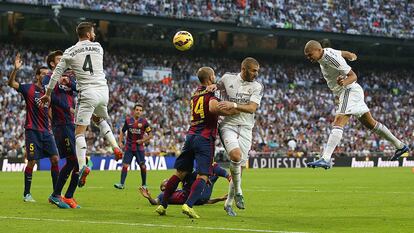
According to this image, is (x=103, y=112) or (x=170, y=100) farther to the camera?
(x=170, y=100)

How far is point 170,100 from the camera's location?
47969 mm

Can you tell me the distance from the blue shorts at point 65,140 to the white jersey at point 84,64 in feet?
3.74

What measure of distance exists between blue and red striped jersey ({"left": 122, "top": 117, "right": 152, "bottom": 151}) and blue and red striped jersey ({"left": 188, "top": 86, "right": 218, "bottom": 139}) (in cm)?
1047

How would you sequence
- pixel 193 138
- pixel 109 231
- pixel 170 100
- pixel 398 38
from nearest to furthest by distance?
pixel 109 231
pixel 193 138
pixel 170 100
pixel 398 38

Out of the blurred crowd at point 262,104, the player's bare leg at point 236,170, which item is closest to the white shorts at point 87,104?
the player's bare leg at point 236,170

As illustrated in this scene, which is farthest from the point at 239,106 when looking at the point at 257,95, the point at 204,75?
the point at 204,75

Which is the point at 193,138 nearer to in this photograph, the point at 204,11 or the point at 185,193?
the point at 185,193

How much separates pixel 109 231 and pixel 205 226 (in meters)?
1.40

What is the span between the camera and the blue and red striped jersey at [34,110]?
1528 cm

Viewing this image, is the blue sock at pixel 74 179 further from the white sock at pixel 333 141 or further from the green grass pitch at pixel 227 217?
the white sock at pixel 333 141

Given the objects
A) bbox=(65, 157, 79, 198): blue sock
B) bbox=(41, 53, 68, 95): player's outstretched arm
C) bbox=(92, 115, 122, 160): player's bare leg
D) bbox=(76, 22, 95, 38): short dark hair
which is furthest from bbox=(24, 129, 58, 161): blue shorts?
bbox=(76, 22, 95, 38): short dark hair

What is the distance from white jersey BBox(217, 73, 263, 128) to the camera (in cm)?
1263

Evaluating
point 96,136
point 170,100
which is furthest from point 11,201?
point 170,100

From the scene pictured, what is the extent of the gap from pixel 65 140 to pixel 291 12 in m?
44.5
